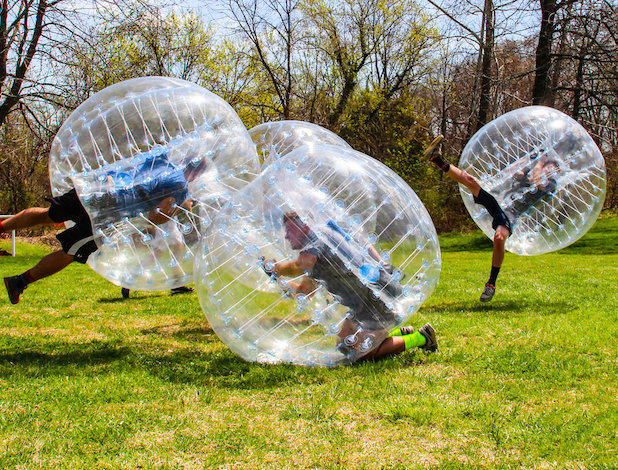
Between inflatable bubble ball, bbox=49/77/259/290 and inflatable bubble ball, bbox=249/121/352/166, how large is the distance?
135cm

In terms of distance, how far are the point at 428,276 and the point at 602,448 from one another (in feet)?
5.10

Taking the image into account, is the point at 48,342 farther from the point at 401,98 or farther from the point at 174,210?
the point at 401,98

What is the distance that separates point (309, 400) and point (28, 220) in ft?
10.7

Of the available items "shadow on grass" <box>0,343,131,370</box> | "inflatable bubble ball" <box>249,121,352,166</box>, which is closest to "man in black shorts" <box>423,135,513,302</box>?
"inflatable bubble ball" <box>249,121,352,166</box>

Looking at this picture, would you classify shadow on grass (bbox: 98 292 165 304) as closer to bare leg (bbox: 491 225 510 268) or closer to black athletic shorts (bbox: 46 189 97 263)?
black athletic shorts (bbox: 46 189 97 263)

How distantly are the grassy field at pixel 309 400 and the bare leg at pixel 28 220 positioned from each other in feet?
3.66

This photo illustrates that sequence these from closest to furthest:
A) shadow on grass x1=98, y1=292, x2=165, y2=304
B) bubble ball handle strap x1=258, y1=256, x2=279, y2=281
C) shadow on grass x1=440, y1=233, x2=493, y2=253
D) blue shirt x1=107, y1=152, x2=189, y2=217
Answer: bubble ball handle strap x1=258, y1=256, x2=279, y2=281, blue shirt x1=107, y1=152, x2=189, y2=217, shadow on grass x1=98, y1=292, x2=165, y2=304, shadow on grass x1=440, y1=233, x2=493, y2=253

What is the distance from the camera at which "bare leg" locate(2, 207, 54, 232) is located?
16.6 ft

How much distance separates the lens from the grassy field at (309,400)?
2805mm

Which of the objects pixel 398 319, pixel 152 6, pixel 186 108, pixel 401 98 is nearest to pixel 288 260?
pixel 398 319

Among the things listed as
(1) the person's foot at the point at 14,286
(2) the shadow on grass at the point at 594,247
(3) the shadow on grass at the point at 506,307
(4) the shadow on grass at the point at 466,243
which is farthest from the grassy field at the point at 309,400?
(4) the shadow on grass at the point at 466,243

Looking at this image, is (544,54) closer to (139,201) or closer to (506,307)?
(506,307)

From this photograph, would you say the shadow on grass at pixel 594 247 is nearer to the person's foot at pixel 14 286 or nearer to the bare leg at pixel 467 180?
the bare leg at pixel 467 180

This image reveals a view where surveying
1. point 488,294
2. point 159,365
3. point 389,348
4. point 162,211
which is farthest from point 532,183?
point 159,365
